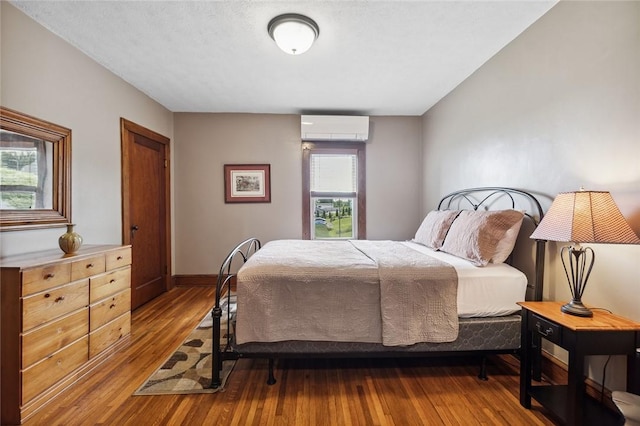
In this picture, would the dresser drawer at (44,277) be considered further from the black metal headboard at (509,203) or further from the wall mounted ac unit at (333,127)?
the black metal headboard at (509,203)

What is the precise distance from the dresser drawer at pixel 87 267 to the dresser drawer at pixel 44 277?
0.15 feet

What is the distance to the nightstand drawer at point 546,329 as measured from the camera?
1449mm

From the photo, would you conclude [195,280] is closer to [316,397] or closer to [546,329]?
[316,397]

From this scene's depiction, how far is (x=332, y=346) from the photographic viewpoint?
1899 millimetres

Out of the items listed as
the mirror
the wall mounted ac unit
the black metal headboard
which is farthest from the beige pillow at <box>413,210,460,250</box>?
the mirror

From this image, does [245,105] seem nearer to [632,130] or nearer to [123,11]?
[123,11]

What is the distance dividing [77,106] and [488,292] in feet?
12.2

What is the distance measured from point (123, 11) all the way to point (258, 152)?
2309mm

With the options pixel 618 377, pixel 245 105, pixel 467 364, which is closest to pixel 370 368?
pixel 467 364

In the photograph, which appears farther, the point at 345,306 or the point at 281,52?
the point at 281,52

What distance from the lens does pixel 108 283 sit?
224 cm

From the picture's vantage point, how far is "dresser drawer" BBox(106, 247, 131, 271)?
7.39ft

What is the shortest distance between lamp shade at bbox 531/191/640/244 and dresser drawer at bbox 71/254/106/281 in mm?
2988

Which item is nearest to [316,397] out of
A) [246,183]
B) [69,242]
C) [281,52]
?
[69,242]
